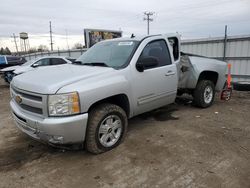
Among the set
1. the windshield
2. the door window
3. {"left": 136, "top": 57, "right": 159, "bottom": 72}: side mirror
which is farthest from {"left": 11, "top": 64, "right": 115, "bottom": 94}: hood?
the door window

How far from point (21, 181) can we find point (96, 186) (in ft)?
3.46

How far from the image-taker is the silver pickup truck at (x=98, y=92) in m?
3.08

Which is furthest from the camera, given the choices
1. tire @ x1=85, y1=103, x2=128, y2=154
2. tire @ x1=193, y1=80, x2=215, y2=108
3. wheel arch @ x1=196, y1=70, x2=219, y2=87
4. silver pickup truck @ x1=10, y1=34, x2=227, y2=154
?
wheel arch @ x1=196, y1=70, x2=219, y2=87

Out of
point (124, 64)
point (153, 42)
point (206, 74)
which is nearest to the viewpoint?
point (124, 64)

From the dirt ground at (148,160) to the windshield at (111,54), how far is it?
151cm

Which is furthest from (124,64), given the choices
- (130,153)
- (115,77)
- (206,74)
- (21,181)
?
(206,74)

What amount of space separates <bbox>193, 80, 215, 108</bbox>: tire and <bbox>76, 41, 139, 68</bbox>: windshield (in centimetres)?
253

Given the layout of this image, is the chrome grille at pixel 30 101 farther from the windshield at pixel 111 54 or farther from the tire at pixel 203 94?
the tire at pixel 203 94

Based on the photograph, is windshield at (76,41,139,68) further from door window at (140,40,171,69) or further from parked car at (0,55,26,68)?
parked car at (0,55,26,68)

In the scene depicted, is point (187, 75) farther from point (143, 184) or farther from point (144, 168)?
point (143, 184)

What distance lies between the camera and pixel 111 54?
4.45 metres

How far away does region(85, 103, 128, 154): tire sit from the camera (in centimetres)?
341

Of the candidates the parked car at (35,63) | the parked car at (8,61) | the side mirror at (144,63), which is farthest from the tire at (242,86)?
the parked car at (8,61)

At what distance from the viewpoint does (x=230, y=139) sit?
4184mm
